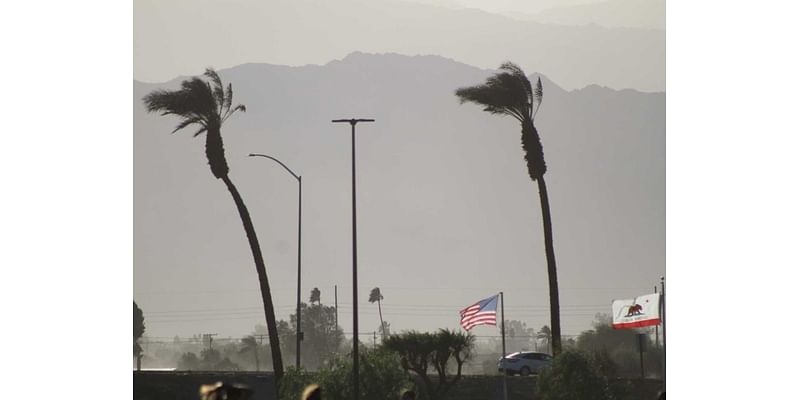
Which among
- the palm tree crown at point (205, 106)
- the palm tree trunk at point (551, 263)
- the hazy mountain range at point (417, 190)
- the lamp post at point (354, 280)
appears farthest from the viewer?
the palm tree trunk at point (551, 263)

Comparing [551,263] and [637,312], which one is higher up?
[551,263]

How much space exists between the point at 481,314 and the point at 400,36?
10.0 m

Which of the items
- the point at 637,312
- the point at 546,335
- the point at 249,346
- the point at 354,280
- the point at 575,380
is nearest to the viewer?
the point at 575,380

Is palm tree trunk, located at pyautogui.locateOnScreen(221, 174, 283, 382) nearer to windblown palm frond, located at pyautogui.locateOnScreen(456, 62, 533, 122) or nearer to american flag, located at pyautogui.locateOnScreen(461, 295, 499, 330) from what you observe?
american flag, located at pyautogui.locateOnScreen(461, 295, 499, 330)

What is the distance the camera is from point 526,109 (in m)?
40.1

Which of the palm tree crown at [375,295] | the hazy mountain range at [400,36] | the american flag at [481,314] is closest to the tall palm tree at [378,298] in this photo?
the palm tree crown at [375,295]

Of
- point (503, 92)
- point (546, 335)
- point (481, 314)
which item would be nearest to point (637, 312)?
point (546, 335)

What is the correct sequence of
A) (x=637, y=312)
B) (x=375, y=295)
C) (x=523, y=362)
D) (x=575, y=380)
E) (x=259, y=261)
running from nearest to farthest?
(x=575, y=380) → (x=375, y=295) → (x=259, y=261) → (x=637, y=312) → (x=523, y=362)

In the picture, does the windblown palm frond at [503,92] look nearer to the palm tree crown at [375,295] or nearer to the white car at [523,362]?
the palm tree crown at [375,295]

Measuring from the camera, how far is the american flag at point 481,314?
36.5m

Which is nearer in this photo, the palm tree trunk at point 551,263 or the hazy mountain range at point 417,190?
the hazy mountain range at point 417,190

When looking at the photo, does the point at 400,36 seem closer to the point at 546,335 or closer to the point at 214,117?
the point at 214,117

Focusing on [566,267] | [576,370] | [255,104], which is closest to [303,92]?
[255,104]

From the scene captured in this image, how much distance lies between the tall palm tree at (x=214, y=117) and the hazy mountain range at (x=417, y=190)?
33 centimetres
